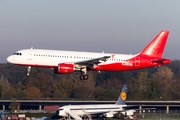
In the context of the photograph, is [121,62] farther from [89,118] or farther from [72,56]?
[89,118]

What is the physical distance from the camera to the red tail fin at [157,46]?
2237 inches

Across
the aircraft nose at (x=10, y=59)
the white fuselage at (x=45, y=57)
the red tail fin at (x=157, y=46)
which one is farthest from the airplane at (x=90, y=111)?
the aircraft nose at (x=10, y=59)

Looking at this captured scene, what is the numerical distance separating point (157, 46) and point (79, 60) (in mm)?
15656

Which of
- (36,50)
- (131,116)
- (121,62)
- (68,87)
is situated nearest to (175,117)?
(131,116)

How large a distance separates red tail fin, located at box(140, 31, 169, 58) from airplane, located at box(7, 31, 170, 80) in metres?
1.36

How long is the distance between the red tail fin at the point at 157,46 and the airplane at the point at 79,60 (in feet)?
4.46

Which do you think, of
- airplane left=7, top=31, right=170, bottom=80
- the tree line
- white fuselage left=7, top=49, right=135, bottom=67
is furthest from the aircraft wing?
the tree line

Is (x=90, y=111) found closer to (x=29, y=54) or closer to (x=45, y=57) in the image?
(x=45, y=57)

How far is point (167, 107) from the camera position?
336 feet

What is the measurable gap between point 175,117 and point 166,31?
20.3 meters

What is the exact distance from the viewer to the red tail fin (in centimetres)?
5683

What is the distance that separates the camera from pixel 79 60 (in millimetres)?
51562

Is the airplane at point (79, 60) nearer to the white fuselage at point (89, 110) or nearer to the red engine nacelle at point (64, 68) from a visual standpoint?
the red engine nacelle at point (64, 68)

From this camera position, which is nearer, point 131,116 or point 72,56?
point 72,56
